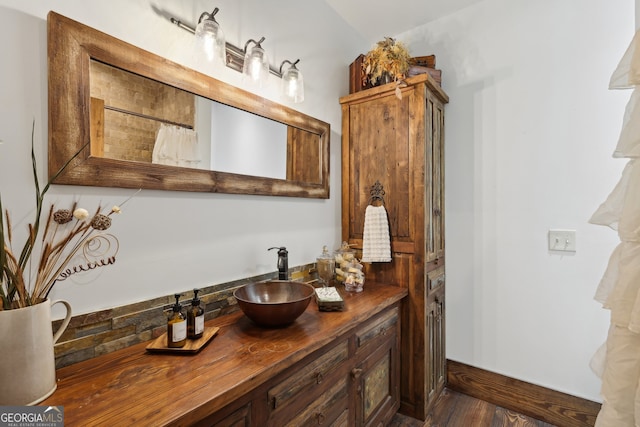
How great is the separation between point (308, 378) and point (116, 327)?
723 mm

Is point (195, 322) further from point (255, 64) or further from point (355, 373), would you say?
point (255, 64)

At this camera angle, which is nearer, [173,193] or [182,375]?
[182,375]

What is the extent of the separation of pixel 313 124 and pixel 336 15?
3.05 feet

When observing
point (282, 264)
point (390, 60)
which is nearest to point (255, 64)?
point (390, 60)

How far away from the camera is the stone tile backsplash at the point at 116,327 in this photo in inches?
38.0

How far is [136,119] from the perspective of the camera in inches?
44.8

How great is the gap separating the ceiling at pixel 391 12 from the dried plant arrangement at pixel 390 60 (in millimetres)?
433

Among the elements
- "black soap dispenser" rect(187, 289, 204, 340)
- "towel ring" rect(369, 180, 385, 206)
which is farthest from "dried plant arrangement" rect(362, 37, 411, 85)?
"black soap dispenser" rect(187, 289, 204, 340)

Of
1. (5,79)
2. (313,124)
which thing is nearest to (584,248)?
(313,124)

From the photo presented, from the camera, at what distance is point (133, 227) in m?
1.13

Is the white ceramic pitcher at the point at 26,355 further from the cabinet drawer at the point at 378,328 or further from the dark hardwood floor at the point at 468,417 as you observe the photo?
the dark hardwood floor at the point at 468,417

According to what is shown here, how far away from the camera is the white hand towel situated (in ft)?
6.34

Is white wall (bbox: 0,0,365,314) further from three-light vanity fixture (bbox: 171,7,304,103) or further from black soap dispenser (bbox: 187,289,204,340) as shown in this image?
black soap dispenser (bbox: 187,289,204,340)

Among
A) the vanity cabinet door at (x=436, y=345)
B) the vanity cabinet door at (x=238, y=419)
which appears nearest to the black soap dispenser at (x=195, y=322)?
the vanity cabinet door at (x=238, y=419)
